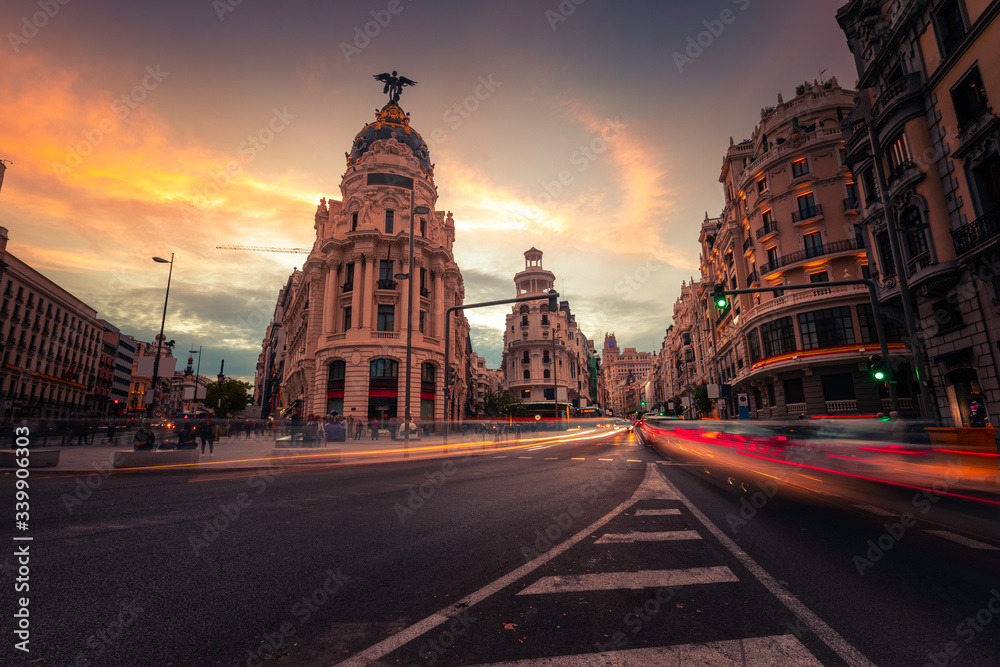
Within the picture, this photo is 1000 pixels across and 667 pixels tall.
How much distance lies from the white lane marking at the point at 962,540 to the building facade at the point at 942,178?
11338 millimetres

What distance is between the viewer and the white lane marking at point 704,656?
232 cm

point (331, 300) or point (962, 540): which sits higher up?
point (331, 300)

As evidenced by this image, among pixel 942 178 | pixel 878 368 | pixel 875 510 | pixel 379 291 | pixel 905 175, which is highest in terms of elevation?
pixel 379 291

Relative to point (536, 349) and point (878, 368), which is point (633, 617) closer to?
point (878, 368)

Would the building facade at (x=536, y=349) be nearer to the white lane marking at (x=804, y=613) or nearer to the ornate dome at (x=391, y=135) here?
the ornate dome at (x=391, y=135)

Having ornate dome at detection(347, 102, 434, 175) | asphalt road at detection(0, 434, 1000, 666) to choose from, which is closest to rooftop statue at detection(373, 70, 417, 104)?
ornate dome at detection(347, 102, 434, 175)

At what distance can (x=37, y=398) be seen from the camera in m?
50.9

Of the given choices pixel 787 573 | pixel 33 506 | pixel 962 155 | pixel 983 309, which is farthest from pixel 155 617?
pixel 962 155

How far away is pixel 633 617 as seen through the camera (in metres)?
2.91

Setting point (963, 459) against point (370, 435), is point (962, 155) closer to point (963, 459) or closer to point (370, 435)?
point (963, 459)

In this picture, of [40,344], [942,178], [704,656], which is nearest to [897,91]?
[942,178]

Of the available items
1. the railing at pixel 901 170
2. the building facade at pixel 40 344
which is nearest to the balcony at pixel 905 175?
the railing at pixel 901 170

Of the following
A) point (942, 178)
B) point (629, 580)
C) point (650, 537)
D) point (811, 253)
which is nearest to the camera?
point (629, 580)

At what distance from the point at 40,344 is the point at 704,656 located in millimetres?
73760
